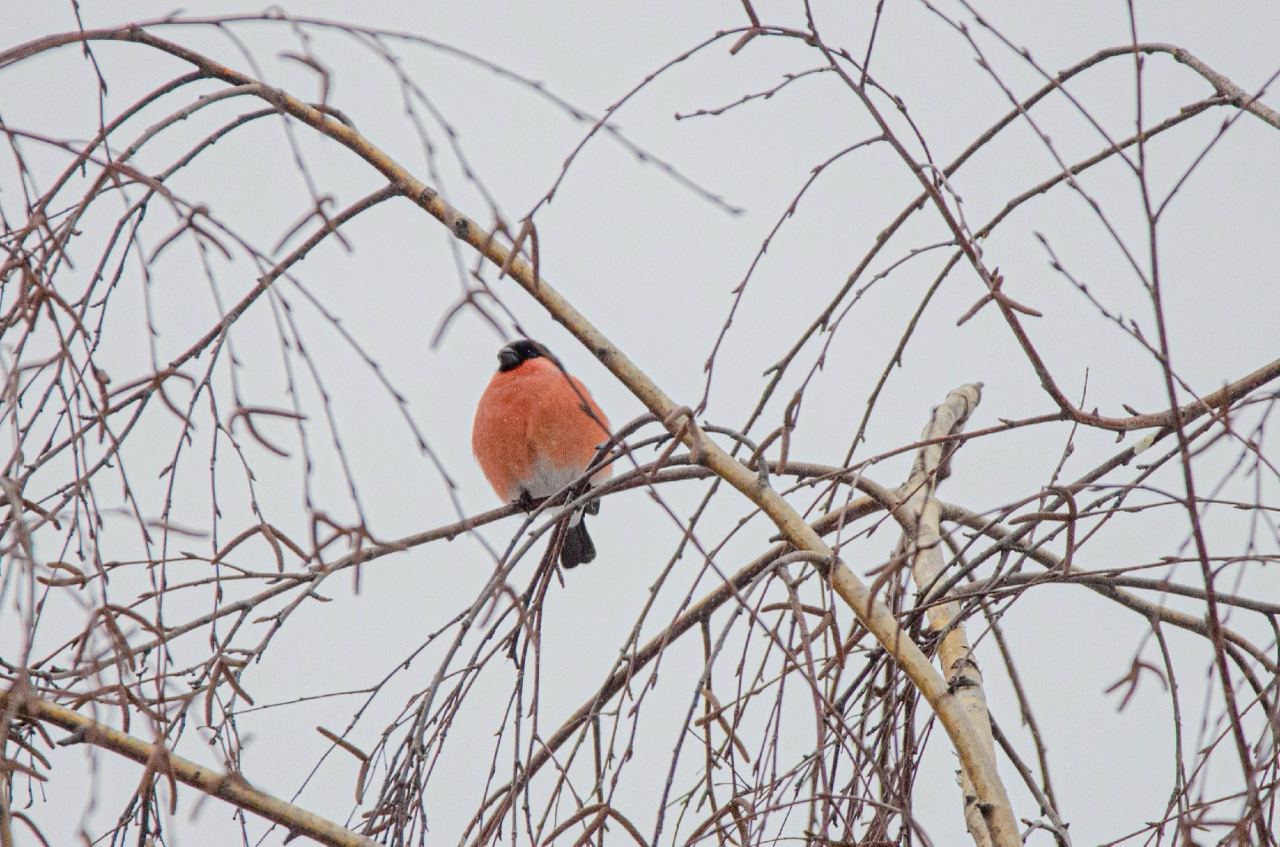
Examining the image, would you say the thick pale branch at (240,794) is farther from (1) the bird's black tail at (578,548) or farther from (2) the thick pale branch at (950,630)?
(1) the bird's black tail at (578,548)

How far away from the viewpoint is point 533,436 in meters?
3.75

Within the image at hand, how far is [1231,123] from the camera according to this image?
4.28 feet

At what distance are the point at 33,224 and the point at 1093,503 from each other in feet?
3.57

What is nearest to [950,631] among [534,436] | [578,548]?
[534,436]

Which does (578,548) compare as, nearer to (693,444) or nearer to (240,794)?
(693,444)

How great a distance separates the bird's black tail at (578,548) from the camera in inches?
169

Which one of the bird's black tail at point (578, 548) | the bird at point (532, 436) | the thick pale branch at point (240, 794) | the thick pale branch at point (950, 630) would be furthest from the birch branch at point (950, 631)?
the bird's black tail at point (578, 548)

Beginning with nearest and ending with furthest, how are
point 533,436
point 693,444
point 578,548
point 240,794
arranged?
point 240,794, point 693,444, point 533,436, point 578,548

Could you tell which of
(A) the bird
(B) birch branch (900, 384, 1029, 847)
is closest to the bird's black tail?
(A) the bird

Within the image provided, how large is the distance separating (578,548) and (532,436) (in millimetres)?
671

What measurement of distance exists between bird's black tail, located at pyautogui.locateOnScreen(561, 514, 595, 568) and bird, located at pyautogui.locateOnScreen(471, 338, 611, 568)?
0.37 meters

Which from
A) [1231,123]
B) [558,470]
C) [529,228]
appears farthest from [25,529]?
[558,470]

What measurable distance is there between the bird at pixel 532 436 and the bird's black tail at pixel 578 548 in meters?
0.37

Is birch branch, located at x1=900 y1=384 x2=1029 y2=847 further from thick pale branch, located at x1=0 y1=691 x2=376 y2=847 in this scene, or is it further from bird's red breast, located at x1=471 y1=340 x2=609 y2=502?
bird's red breast, located at x1=471 y1=340 x2=609 y2=502
